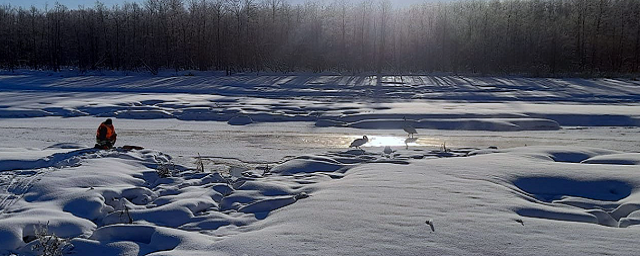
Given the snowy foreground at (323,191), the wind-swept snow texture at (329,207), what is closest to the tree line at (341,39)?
the snowy foreground at (323,191)

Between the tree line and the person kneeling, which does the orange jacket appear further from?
the tree line

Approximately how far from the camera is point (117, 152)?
830cm

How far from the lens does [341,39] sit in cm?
4175

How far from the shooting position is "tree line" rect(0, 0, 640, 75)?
38.2 metres

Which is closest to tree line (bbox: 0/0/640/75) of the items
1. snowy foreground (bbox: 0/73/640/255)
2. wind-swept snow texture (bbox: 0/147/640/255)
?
snowy foreground (bbox: 0/73/640/255)

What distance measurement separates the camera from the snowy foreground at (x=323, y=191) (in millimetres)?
4324

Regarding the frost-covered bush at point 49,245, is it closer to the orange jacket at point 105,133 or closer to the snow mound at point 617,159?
the orange jacket at point 105,133

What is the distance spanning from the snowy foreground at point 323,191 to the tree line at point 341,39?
2483cm

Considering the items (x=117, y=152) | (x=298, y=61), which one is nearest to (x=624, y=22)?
(x=298, y=61)

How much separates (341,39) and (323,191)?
3656 cm

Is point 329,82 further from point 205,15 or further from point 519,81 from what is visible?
point 205,15

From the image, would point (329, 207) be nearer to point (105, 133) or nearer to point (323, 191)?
point (323, 191)

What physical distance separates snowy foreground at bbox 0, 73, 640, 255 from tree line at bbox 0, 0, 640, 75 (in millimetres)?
24834

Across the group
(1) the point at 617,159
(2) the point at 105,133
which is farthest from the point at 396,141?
(2) the point at 105,133
